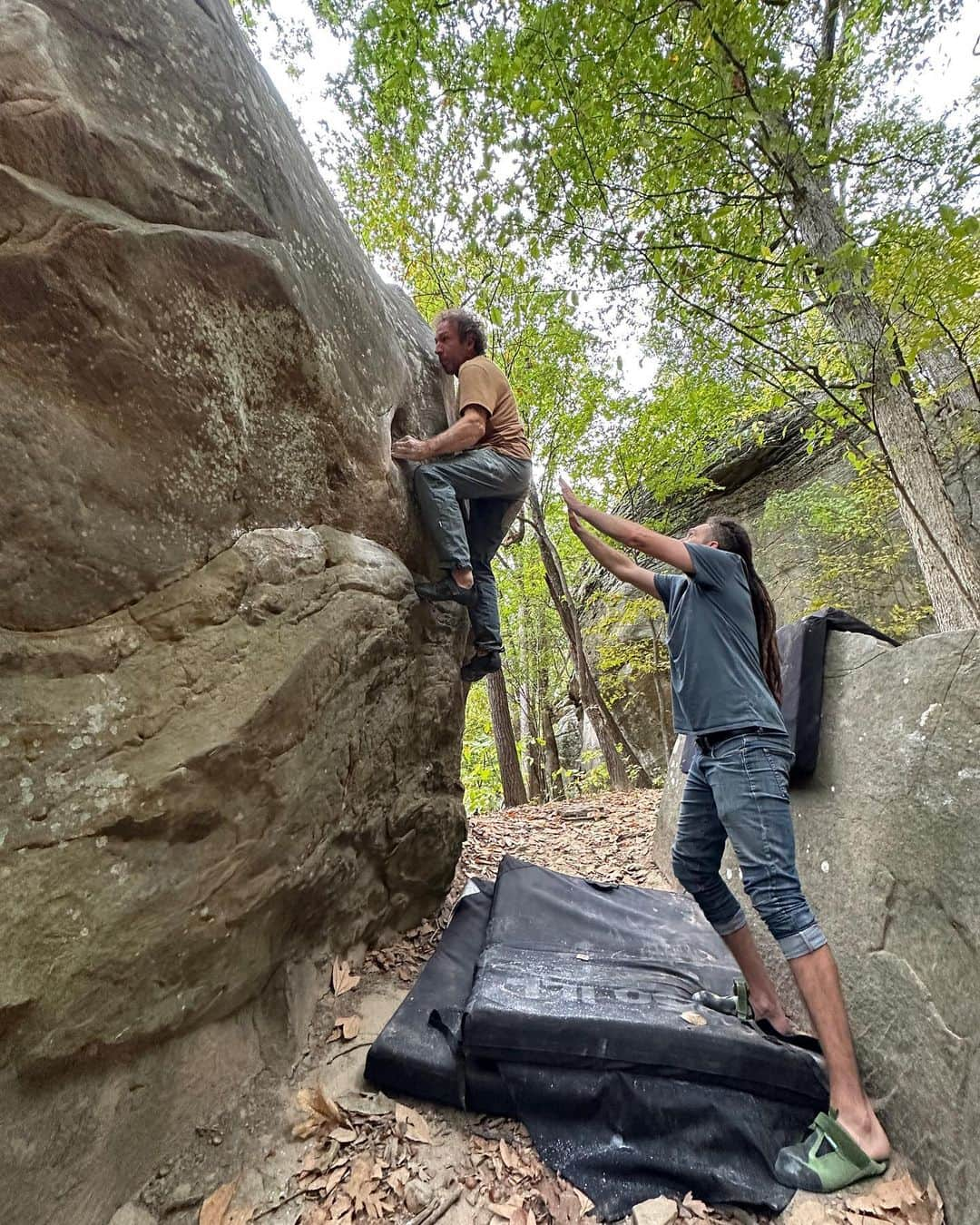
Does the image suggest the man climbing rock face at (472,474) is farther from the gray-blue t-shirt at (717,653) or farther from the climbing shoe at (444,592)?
the gray-blue t-shirt at (717,653)

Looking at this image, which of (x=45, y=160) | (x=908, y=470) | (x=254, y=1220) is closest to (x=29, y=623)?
(x=45, y=160)

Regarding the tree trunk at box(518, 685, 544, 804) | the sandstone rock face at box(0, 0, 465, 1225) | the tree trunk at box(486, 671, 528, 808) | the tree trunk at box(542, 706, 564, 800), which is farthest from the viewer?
the tree trunk at box(518, 685, 544, 804)

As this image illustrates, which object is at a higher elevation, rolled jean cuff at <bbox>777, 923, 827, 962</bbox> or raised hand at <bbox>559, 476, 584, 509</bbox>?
raised hand at <bbox>559, 476, 584, 509</bbox>

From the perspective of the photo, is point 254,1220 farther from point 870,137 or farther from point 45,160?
point 870,137

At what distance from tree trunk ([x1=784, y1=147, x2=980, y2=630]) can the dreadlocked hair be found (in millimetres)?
3115

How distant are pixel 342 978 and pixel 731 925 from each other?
204cm

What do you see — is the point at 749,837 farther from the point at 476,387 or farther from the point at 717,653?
the point at 476,387

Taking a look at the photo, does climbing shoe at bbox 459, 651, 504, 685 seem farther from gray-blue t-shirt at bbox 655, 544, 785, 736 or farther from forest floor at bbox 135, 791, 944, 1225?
forest floor at bbox 135, 791, 944, 1225

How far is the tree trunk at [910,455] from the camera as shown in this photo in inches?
189

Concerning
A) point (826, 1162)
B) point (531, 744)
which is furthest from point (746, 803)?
point (531, 744)

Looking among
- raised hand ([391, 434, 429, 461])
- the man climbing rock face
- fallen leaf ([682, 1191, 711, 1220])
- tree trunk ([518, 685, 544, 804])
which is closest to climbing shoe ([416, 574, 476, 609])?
the man climbing rock face

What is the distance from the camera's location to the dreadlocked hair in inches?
106

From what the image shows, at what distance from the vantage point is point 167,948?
1.84 metres

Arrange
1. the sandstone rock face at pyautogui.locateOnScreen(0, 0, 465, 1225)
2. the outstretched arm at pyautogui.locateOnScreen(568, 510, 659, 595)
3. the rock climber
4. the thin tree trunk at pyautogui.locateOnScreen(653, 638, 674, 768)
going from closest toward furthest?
the sandstone rock face at pyautogui.locateOnScreen(0, 0, 465, 1225)
the rock climber
the outstretched arm at pyautogui.locateOnScreen(568, 510, 659, 595)
the thin tree trunk at pyautogui.locateOnScreen(653, 638, 674, 768)
